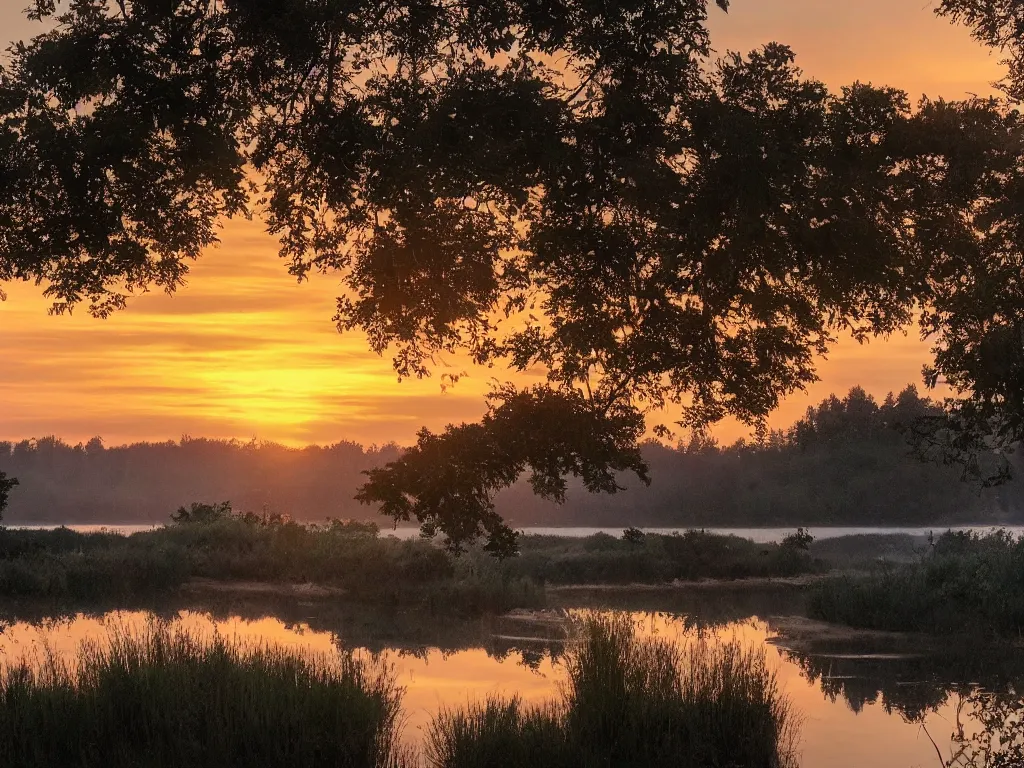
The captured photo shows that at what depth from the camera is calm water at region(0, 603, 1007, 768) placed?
14.8m

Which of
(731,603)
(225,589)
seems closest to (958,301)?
(731,603)

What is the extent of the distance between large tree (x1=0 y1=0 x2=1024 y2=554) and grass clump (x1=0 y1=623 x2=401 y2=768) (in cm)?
237

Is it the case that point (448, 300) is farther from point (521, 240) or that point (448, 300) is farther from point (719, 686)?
point (719, 686)

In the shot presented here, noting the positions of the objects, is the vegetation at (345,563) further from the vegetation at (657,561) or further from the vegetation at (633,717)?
the vegetation at (633,717)

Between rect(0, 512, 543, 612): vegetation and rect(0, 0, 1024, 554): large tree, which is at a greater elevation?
rect(0, 0, 1024, 554): large tree

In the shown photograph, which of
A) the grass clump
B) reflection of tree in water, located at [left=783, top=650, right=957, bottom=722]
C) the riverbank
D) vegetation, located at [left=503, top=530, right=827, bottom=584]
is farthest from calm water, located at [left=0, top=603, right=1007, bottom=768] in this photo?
vegetation, located at [left=503, top=530, right=827, bottom=584]

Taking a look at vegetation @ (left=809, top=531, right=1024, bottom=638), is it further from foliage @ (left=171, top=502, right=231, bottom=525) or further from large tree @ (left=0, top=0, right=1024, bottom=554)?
foliage @ (left=171, top=502, right=231, bottom=525)

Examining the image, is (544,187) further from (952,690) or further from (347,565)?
(347,565)

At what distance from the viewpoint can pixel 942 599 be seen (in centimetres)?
2670

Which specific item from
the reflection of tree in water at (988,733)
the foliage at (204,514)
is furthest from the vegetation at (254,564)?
the reflection of tree in water at (988,733)

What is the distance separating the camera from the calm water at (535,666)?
14781mm

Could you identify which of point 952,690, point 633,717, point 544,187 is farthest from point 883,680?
point 544,187

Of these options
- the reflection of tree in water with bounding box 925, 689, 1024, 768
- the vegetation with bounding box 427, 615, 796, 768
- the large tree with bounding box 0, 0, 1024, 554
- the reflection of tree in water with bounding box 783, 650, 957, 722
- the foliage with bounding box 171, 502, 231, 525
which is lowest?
the reflection of tree in water with bounding box 783, 650, 957, 722

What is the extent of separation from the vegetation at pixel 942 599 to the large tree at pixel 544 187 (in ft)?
46.8
